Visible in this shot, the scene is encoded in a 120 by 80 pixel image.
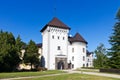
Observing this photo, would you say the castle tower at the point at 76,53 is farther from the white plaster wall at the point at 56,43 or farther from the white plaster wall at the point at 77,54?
the white plaster wall at the point at 56,43

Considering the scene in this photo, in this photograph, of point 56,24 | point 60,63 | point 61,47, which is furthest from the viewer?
point 56,24

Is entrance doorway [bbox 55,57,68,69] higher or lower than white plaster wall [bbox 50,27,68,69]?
lower

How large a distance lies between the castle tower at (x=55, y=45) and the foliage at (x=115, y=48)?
17.5 metres

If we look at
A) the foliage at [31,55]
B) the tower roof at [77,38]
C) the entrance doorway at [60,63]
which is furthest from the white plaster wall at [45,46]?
the tower roof at [77,38]

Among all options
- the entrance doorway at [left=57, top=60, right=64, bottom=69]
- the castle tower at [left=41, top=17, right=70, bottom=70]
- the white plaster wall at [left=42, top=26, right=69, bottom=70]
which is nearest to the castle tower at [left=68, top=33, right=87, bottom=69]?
the castle tower at [left=41, top=17, right=70, bottom=70]

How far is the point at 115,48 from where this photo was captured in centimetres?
3772

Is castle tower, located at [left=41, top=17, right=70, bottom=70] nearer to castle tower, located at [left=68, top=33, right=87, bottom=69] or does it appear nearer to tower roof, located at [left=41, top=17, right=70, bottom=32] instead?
tower roof, located at [left=41, top=17, right=70, bottom=32]

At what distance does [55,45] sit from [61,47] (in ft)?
7.15

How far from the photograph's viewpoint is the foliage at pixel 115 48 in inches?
1435

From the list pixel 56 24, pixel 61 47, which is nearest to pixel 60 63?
pixel 61 47

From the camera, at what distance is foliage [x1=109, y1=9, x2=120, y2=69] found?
36.4 m

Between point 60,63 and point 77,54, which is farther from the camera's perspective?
point 77,54

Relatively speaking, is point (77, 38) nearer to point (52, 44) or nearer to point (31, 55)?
point (52, 44)

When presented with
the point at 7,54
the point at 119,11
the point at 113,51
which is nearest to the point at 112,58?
the point at 113,51
